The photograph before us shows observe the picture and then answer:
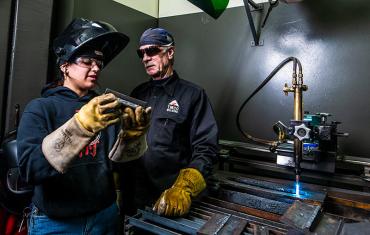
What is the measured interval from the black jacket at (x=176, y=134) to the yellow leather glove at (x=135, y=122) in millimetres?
338

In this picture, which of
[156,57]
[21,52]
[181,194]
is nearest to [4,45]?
[21,52]

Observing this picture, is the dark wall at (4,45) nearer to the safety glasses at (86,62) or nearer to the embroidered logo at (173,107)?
the safety glasses at (86,62)

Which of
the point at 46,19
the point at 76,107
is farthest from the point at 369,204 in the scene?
the point at 46,19

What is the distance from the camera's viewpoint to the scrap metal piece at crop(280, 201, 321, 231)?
74 cm

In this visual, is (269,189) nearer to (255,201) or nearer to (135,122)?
(255,201)

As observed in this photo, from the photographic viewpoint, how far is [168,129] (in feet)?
4.32

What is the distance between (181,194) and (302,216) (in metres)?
0.39

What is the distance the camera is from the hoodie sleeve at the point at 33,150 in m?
0.77

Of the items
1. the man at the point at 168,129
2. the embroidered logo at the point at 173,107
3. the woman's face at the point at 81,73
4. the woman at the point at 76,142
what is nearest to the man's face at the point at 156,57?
the man at the point at 168,129

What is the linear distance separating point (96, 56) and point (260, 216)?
79 cm

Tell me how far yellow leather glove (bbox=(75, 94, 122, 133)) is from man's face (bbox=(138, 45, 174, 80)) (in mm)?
632

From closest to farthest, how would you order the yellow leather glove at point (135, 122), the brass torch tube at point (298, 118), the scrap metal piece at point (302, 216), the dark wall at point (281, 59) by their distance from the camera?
the scrap metal piece at point (302, 216), the yellow leather glove at point (135, 122), the brass torch tube at point (298, 118), the dark wall at point (281, 59)

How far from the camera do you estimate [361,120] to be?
1.58 meters

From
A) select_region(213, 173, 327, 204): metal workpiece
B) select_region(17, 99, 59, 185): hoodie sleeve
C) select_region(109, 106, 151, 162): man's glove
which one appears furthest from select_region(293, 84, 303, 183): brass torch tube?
select_region(17, 99, 59, 185): hoodie sleeve
